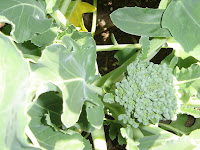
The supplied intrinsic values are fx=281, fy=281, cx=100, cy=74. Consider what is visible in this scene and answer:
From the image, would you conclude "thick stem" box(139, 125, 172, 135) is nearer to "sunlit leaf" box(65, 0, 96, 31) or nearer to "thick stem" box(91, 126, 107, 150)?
"thick stem" box(91, 126, 107, 150)

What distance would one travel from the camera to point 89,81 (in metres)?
0.86

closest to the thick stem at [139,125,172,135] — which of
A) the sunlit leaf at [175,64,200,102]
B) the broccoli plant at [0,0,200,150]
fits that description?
the broccoli plant at [0,0,200,150]

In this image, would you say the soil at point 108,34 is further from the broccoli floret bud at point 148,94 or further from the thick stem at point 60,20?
the broccoli floret bud at point 148,94

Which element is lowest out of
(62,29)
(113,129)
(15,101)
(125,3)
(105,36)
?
(113,129)

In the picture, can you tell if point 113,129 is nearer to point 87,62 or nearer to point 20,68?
point 87,62

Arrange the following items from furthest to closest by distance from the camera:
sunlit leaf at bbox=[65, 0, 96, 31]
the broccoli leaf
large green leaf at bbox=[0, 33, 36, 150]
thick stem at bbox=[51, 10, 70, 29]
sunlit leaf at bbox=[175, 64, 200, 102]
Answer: sunlit leaf at bbox=[65, 0, 96, 31] → the broccoli leaf → thick stem at bbox=[51, 10, 70, 29] → sunlit leaf at bbox=[175, 64, 200, 102] → large green leaf at bbox=[0, 33, 36, 150]

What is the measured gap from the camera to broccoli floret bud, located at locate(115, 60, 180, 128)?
76 cm

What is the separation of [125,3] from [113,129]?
69 cm

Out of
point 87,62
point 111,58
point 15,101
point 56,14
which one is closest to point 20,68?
point 15,101

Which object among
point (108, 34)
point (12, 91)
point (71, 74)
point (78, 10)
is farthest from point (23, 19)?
point (108, 34)

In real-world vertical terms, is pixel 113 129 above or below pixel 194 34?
below

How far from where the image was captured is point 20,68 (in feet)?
1.89

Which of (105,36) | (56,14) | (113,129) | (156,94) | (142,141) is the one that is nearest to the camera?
(156,94)

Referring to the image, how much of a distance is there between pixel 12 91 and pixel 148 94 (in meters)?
0.35
